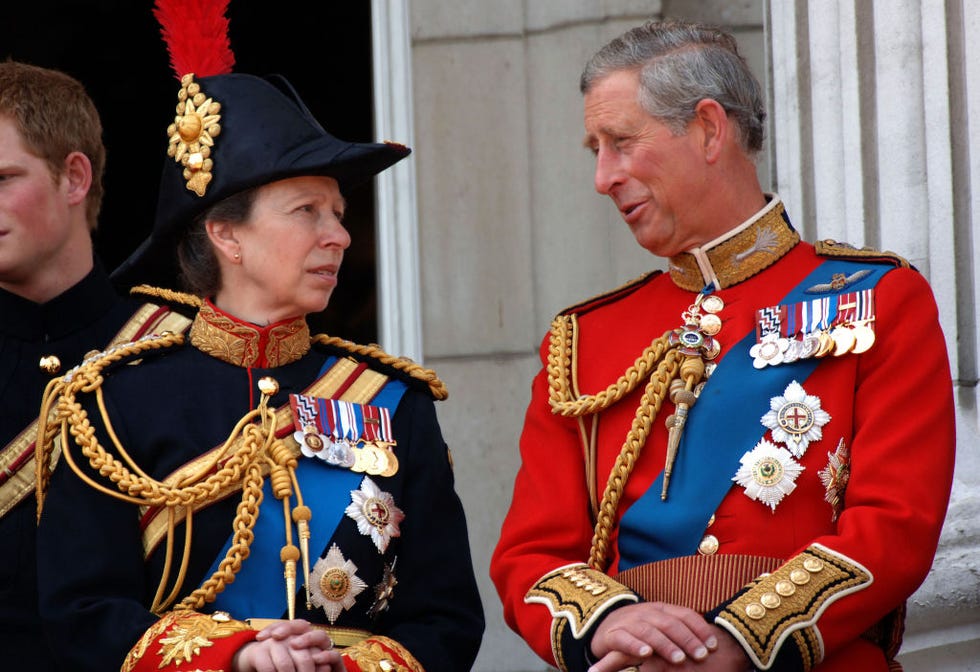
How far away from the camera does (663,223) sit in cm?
351

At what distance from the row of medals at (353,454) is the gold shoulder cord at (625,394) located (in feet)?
1.06

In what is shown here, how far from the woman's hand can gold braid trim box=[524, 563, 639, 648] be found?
36 cm

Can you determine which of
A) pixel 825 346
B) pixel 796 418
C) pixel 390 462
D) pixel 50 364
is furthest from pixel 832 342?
pixel 50 364

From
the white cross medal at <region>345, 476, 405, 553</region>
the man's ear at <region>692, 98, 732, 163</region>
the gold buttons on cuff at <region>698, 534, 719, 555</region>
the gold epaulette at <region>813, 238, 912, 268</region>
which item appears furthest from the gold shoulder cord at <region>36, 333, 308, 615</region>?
the gold epaulette at <region>813, 238, 912, 268</region>

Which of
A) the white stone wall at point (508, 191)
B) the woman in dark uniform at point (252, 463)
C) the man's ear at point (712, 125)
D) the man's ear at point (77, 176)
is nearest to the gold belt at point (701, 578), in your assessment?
the woman in dark uniform at point (252, 463)

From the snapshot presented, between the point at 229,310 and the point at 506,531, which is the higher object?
the point at 229,310

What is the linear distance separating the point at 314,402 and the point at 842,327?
38.5 inches

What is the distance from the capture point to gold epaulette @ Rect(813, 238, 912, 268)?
11.1ft

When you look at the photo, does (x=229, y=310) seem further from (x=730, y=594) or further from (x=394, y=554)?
(x=730, y=594)

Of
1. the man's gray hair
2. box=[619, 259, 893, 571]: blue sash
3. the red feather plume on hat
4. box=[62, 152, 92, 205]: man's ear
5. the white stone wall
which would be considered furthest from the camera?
the white stone wall

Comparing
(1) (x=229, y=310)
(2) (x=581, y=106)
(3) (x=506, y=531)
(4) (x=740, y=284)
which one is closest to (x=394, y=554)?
(3) (x=506, y=531)

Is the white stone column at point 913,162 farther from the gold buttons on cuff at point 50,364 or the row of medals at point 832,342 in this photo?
the gold buttons on cuff at point 50,364

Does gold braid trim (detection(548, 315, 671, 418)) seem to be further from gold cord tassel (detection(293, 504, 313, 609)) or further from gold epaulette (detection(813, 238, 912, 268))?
gold cord tassel (detection(293, 504, 313, 609))

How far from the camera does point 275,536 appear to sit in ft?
11.2
